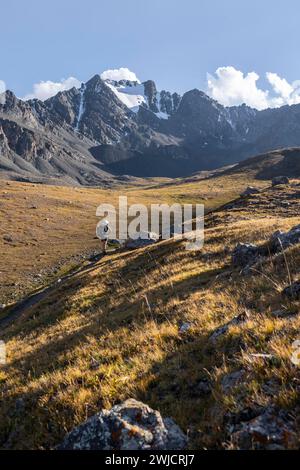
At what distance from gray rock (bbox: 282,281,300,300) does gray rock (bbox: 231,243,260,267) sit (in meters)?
8.45

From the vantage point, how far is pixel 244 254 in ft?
67.3

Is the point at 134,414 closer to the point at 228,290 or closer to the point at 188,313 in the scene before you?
the point at 188,313

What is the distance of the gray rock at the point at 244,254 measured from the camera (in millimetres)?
19958

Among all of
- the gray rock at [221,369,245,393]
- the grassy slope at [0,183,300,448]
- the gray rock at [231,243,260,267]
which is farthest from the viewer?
the gray rock at [231,243,260,267]

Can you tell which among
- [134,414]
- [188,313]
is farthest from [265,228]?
[134,414]

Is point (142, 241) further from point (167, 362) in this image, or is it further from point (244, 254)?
point (167, 362)

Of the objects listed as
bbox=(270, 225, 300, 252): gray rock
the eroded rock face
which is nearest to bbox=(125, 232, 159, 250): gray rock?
bbox=(270, 225, 300, 252): gray rock

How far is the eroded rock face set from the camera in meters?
6.05

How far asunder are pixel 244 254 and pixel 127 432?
15.5 m

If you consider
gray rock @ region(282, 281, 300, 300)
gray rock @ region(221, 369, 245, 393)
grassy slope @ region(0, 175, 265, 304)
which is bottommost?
grassy slope @ region(0, 175, 265, 304)

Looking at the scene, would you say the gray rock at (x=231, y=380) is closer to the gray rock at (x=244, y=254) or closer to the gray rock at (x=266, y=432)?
the gray rock at (x=266, y=432)

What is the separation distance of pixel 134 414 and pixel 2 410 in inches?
195

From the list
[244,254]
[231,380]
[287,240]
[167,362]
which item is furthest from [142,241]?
[231,380]

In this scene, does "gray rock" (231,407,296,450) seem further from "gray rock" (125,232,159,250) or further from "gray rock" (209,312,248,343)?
"gray rock" (125,232,159,250)
